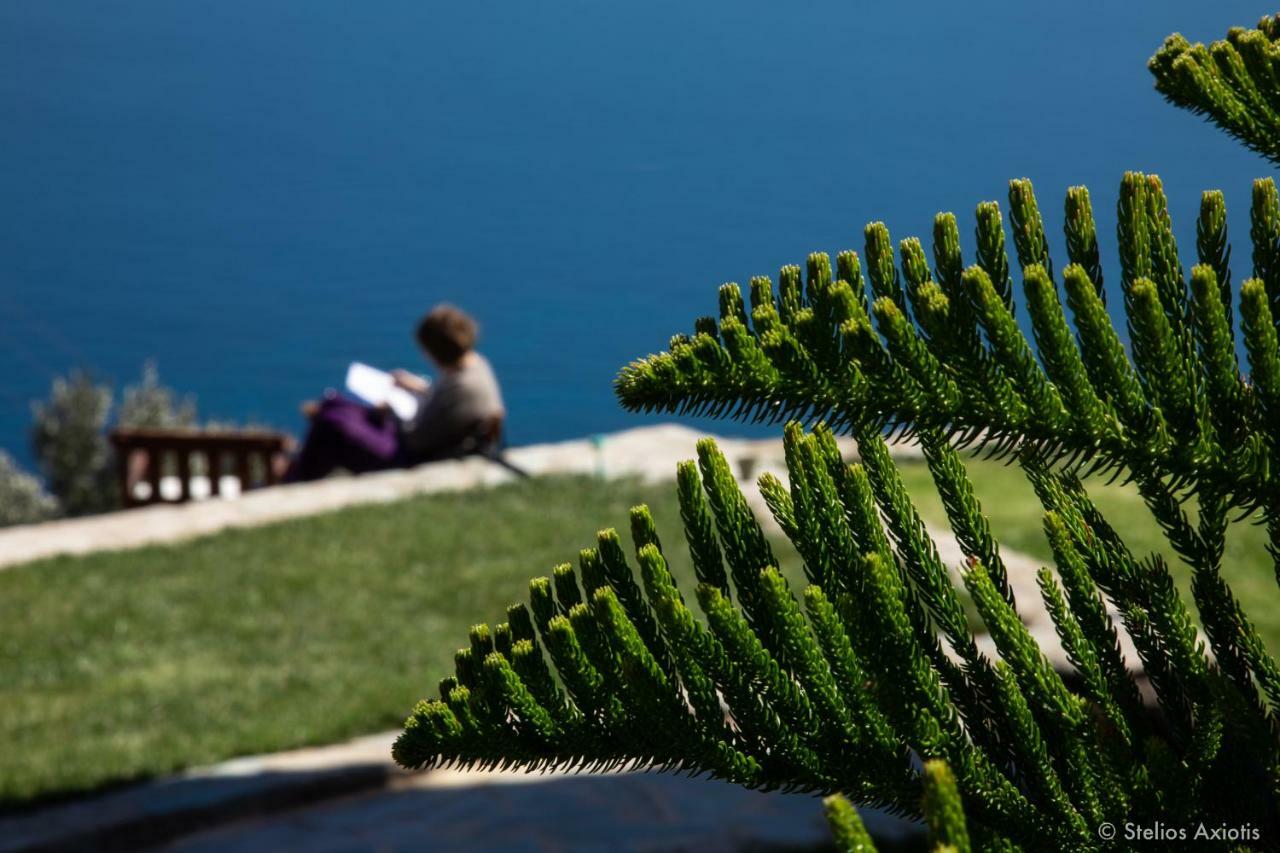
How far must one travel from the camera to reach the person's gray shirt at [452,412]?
11.1 metres

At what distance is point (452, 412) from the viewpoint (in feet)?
36.8

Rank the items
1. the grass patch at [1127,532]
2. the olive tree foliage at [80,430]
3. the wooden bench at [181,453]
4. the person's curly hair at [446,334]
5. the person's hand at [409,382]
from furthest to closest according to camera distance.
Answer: the olive tree foliage at [80,430] < the wooden bench at [181,453] < the person's hand at [409,382] < the person's curly hair at [446,334] < the grass patch at [1127,532]

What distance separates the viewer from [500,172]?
35562 mm

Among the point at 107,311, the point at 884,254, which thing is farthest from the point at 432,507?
the point at 107,311

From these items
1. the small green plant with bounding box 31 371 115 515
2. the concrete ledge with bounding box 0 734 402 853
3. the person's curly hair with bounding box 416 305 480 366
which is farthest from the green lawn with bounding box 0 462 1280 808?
the small green plant with bounding box 31 371 115 515

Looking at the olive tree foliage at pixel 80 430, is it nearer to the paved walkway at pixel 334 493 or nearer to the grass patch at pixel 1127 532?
the paved walkway at pixel 334 493

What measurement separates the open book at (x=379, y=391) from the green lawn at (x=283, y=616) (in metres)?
1.18

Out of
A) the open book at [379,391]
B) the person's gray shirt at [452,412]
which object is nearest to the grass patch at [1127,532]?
the person's gray shirt at [452,412]

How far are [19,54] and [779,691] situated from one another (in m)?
41.2

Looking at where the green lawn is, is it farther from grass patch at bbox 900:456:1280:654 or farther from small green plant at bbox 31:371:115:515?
small green plant at bbox 31:371:115:515

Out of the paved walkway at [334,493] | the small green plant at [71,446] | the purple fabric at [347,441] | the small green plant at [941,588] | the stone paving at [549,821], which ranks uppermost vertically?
the small green plant at [941,588]

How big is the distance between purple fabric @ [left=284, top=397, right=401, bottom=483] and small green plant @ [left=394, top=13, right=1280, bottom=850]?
10.8 m

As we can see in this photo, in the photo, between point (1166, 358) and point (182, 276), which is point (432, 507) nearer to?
point (1166, 358)

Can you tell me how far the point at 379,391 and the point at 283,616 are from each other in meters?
3.53
